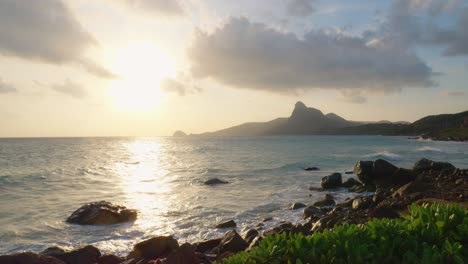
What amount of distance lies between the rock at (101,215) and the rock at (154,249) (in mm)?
6080

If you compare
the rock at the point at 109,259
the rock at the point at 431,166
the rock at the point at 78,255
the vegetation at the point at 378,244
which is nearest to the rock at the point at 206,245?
the rock at the point at 109,259

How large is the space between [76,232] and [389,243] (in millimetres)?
14058

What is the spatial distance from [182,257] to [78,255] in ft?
12.6

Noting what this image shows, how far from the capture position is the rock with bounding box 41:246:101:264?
442 inches

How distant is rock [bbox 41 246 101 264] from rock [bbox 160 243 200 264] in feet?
9.77

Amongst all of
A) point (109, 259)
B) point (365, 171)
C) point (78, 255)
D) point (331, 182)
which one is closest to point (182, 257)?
point (109, 259)

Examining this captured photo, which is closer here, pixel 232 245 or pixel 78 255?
pixel 78 255

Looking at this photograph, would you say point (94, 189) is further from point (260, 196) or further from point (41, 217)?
point (260, 196)

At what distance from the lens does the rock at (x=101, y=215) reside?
679 inches

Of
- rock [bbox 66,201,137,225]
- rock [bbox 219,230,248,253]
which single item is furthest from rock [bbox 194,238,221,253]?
rock [bbox 66,201,137,225]

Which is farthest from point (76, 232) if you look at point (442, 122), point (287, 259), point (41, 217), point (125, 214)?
point (442, 122)

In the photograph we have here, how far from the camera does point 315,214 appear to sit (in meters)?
17.4

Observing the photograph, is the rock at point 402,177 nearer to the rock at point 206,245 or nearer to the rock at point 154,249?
the rock at point 206,245

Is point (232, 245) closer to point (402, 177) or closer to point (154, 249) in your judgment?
point (154, 249)
